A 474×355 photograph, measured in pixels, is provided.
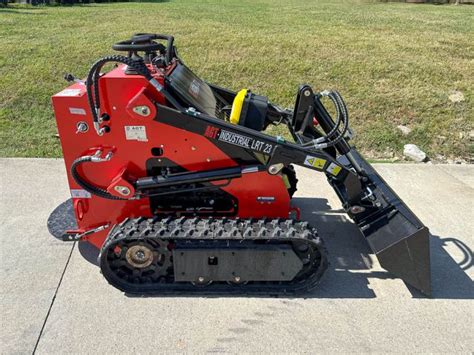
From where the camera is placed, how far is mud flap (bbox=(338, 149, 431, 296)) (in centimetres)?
338

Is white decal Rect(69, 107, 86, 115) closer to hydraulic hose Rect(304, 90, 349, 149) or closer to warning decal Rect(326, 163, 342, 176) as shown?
hydraulic hose Rect(304, 90, 349, 149)

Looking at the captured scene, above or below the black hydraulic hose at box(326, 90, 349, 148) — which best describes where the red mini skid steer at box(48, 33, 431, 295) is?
below

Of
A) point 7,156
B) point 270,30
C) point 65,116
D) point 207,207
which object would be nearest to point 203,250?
point 207,207

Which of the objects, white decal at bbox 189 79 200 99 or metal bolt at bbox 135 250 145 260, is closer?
metal bolt at bbox 135 250 145 260

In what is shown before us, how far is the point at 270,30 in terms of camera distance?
1240 centimetres

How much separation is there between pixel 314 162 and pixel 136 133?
148 centimetres

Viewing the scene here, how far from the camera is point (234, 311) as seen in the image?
3373 millimetres

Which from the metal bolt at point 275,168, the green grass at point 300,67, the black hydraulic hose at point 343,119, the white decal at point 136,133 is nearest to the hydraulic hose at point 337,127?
the black hydraulic hose at point 343,119

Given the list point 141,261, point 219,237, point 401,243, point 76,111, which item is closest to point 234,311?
point 219,237

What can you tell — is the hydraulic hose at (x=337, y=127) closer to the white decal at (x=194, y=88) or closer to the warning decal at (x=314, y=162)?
the warning decal at (x=314, y=162)

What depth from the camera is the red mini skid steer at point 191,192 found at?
330 centimetres

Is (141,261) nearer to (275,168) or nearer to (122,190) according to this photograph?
(122,190)

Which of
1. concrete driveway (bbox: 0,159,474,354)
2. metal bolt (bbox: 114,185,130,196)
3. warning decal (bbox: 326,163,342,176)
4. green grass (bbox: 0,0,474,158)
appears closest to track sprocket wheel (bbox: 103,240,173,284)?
concrete driveway (bbox: 0,159,474,354)

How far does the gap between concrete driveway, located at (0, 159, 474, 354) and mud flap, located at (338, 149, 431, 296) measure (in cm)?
26
